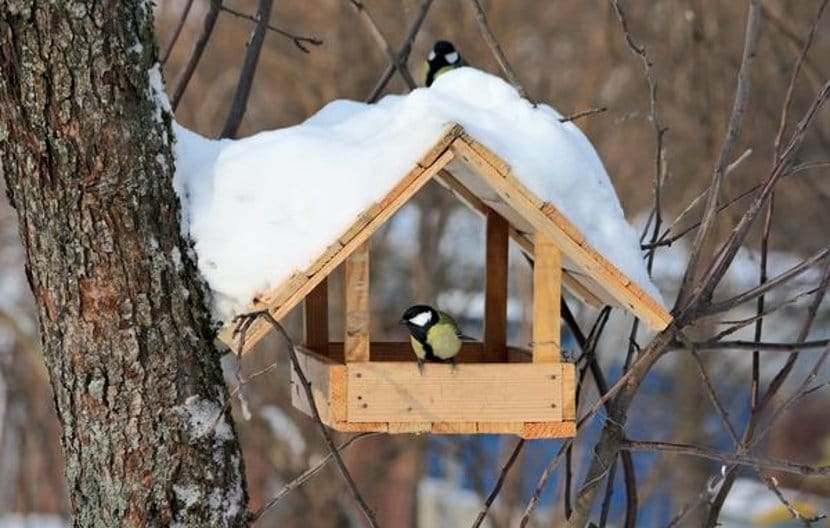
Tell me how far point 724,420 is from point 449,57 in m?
1.83

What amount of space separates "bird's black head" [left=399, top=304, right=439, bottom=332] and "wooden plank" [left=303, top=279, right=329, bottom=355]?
0.46 metres

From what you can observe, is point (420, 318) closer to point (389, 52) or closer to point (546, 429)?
point (546, 429)

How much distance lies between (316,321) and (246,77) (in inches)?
22.5

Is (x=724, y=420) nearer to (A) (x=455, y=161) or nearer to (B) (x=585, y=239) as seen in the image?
(B) (x=585, y=239)

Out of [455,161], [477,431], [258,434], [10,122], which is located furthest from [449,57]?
[258,434]

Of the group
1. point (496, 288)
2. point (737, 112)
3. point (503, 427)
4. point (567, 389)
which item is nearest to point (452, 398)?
point (503, 427)

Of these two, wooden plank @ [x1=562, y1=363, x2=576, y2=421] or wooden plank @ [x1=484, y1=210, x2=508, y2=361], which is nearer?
wooden plank @ [x1=562, y1=363, x2=576, y2=421]

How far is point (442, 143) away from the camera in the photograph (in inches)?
84.4

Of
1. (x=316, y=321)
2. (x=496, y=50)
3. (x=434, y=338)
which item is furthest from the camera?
(x=316, y=321)

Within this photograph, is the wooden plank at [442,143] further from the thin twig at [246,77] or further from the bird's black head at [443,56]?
the bird's black head at [443,56]

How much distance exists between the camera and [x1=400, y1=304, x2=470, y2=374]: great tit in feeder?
2.34m

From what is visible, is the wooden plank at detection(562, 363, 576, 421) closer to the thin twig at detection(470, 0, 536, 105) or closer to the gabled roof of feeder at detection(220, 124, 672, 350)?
the gabled roof of feeder at detection(220, 124, 672, 350)

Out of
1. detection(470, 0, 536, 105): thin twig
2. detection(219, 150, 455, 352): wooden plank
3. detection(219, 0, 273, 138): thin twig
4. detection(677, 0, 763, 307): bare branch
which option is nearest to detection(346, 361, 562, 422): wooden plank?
detection(219, 150, 455, 352): wooden plank

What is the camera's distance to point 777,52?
495cm
